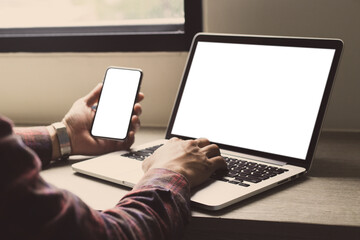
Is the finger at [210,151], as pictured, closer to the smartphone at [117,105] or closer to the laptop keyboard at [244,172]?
the laptop keyboard at [244,172]

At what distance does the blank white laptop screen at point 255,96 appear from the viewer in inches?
40.2

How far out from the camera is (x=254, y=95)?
3.62ft

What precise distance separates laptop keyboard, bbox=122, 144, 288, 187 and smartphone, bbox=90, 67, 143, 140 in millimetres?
246

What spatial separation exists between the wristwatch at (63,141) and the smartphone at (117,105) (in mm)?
56

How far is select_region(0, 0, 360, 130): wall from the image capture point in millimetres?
1262

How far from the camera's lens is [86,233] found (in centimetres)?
62

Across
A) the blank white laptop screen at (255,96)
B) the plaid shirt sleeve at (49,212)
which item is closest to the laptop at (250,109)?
the blank white laptop screen at (255,96)

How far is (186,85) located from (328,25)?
37 cm

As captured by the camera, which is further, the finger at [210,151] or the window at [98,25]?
the window at [98,25]

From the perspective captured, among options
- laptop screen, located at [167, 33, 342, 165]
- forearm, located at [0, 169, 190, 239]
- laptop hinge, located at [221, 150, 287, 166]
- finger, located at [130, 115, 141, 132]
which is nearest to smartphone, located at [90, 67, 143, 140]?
finger, located at [130, 115, 141, 132]

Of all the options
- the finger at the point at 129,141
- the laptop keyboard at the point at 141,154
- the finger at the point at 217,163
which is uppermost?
the finger at the point at 217,163

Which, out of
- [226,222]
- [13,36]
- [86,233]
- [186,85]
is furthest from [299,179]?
[13,36]

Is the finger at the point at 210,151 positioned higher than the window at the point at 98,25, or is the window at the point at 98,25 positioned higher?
the window at the point at 98,25

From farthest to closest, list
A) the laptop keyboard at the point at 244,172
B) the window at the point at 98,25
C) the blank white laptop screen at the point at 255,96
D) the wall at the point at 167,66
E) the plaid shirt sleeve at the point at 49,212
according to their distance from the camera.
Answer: the window at the point at 98,25, the wall at the point at 167,66, the blank white laptop screen at the point at 255,96, the laptop keyboard at the point at 244,172, the plaid shirt sleeve at the point at 49,212
